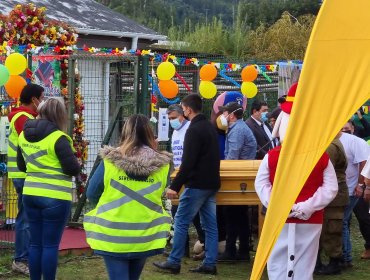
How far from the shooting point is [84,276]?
9078 millimetres

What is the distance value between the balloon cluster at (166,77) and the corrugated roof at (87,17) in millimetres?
6933

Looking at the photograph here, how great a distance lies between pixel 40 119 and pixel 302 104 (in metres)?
3.23

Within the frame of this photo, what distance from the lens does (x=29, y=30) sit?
12.9 metres

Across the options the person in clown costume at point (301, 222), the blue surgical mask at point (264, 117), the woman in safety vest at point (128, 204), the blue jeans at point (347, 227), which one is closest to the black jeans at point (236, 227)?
the blue jeans at point (347, 227)

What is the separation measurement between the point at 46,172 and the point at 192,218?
2003mm

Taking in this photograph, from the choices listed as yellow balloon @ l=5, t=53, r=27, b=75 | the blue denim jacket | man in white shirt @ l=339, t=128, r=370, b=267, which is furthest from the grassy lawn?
yellow balloon @ l=5, t=53, r=27, b=75

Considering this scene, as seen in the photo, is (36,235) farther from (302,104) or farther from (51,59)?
(51,59)

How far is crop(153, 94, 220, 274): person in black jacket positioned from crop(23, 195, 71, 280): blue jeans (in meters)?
1.42

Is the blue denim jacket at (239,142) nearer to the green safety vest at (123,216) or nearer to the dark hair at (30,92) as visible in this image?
the dark hair at (30,92)

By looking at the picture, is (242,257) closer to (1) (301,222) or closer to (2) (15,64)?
(1) (301,222)

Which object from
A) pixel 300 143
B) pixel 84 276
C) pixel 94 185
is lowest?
pixel 84 276

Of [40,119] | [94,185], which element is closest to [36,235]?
[40,119]

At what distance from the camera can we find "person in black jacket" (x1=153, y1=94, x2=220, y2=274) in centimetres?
884

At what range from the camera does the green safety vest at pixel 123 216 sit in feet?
20.9
